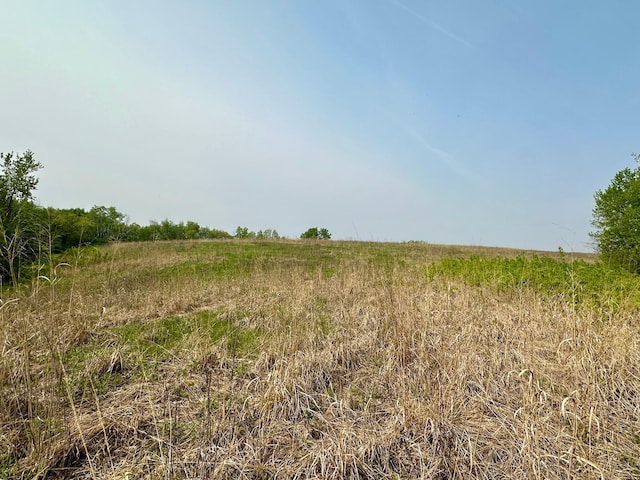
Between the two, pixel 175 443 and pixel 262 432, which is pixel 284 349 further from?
pixel 175 443

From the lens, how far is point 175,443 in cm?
202

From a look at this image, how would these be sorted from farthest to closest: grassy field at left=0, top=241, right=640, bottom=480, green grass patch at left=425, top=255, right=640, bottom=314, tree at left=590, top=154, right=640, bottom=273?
tree at left=590, top=154, right=640, bottom=273 < green grass patch at left=425, top=255, right=640, bottom=314 < grassy field at left=0, top=241, right=640, bottom=480

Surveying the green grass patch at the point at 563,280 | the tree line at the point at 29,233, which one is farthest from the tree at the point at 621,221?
the tree line at the point at 29,233

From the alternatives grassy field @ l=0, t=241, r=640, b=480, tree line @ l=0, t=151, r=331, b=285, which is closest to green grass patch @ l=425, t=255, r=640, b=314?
grassy field @ l=0, t=241, r=640, b=480

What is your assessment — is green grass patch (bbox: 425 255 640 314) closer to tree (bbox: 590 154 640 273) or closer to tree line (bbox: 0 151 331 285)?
tree (bbox: 590 154 640 273)

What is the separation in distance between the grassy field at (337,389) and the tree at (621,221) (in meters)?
2.82

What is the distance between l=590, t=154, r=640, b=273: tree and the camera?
6.48m

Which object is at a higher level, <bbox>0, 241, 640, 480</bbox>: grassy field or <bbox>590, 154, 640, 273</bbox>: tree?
<bbox>590, 154, 640, 273</bbox>: tree

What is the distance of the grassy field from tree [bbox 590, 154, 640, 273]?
2.82m

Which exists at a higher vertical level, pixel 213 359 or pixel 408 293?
pixel 408 293

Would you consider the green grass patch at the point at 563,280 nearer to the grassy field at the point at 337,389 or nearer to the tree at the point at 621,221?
the grassy field at the point at 337,389

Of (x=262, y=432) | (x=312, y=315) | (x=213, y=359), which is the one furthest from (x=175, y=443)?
(x=312, y=315)

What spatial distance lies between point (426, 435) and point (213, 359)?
7.56ft

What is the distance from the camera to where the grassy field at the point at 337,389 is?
6.05ft
